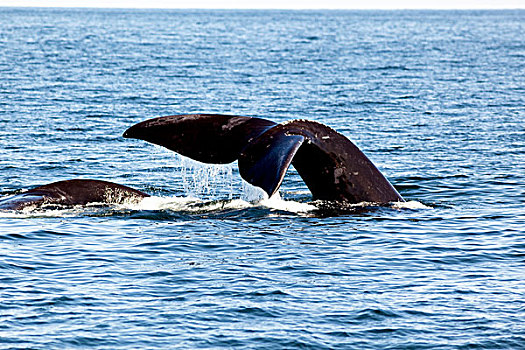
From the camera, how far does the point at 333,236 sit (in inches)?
499

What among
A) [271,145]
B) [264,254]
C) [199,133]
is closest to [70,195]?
[199,133]

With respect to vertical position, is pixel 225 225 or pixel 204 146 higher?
pixel 204 146

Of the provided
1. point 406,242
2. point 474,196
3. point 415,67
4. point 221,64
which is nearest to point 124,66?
point 221,64

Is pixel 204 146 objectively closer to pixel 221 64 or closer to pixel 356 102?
pixel 356 102

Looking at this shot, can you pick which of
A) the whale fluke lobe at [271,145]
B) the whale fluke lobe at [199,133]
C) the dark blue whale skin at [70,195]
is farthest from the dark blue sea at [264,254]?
the whale fluke lobe at [271,145]

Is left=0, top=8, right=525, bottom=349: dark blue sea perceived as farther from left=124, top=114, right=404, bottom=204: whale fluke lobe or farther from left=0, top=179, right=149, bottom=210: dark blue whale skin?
left=124, top=114, right=404, bottom=204: whale fluke lobe

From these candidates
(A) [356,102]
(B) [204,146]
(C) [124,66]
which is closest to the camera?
(B) [204,146]

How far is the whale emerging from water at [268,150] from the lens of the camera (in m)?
11.5

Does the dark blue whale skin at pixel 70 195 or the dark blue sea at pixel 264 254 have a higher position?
the dark blue whale skin at pixel 70 195

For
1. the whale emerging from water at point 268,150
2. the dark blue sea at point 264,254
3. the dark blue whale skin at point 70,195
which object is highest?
the whale emerging from water at point 268,150

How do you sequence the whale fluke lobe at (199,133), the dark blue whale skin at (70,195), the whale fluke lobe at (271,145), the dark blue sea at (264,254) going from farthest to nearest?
the dark blue whale skin at (70,195) < the whale fluke lobe at (199,133) < the whale fluke lobe at (271,145) < the dark blue sea at (264,254)

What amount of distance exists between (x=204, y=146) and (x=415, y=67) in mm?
40677

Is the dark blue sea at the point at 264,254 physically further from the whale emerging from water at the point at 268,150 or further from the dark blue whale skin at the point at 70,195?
the whale emerging from water at the point at 268,150

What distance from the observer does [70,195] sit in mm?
13680
